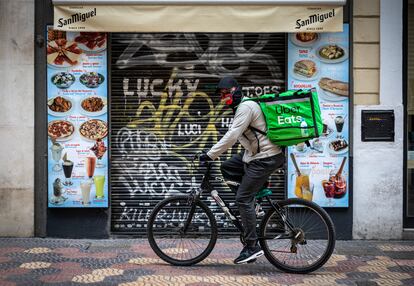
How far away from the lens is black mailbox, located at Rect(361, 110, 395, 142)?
26.7 feet

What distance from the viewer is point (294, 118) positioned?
6.34 metres

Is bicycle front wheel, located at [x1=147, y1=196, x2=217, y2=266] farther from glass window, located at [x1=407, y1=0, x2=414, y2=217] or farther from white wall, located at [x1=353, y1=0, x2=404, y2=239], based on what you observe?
glass window, located at [x1=407, y1=0, x2=414, y2=217]

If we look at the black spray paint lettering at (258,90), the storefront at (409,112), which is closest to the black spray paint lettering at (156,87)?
the black spray paint lettering at (258,90)

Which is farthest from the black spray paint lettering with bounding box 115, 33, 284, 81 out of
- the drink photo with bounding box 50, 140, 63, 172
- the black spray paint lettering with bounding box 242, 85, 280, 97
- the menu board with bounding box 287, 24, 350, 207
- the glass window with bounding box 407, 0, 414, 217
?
the glass window with bounding box 407, 0, 414, 217

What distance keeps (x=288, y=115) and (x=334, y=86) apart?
202cm

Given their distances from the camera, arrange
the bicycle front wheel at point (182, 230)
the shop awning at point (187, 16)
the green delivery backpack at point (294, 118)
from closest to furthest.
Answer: the green delivery backpack at point (294, 118)
the bicycle front wheel at point (182, 230)
the shop awning at point (187, 16)

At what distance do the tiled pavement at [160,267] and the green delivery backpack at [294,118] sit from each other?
4.72 feet

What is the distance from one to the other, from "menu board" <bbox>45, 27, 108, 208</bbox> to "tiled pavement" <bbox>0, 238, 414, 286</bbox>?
0.68 m

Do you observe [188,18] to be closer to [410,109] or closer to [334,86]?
[334,86]

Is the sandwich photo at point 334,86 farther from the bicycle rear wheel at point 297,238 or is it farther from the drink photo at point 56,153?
the drink photo at point 56,153

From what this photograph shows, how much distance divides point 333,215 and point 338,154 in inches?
31.9

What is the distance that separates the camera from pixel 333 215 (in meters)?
8.21

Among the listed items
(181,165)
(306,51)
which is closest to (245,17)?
(306,51)

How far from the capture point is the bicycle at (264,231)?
6.41 m
